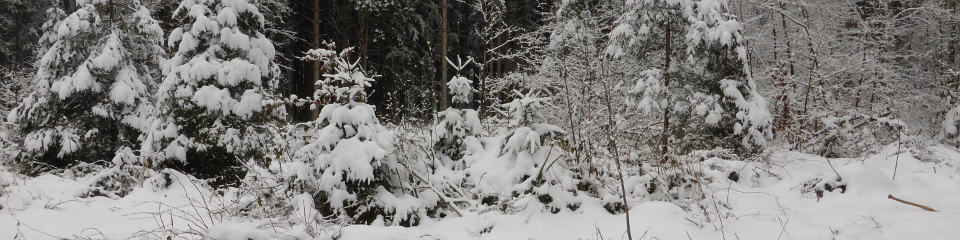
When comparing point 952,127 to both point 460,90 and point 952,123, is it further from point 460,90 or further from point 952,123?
point 460,90

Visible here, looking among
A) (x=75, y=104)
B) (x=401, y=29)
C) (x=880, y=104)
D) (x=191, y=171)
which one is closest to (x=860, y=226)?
(x=191, y=171)

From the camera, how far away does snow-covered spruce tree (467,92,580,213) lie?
5430 millimetres

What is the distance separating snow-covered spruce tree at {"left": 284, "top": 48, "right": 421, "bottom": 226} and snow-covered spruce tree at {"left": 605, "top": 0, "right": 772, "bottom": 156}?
4518 millimetres

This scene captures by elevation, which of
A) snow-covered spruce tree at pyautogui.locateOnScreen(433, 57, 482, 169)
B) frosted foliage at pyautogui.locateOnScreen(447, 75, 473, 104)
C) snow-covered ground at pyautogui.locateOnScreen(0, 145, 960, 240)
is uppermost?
frosted foliage at pyautogui.locateOnScreen(447, 75, 473, 104)

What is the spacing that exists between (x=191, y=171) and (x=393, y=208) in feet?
15.2

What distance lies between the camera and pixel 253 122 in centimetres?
827

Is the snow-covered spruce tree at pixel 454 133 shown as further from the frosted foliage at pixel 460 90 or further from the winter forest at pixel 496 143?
the frosted foliage at pixel 460 90

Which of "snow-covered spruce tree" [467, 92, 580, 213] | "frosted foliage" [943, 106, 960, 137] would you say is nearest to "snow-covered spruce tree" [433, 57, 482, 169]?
"snow-covered spruce tree" [467, 92, 580, 213]

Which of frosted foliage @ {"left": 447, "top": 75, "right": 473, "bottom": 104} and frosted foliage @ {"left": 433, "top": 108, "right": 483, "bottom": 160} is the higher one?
frosted foliage @ {"left": 447, "top": 75, "right": 473, "bottom": 104}

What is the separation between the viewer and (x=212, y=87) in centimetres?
788

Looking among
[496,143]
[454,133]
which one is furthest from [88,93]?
[496,143]

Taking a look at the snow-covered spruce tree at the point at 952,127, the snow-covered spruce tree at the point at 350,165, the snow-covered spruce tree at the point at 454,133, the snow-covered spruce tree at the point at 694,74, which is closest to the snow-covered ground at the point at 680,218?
the snow-covered spruce tree at the point at 350,165

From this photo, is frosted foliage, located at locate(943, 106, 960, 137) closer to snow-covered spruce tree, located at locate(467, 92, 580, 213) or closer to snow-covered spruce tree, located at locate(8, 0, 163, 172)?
snow-covered spruce tree, located at locate(467, 92, 580, 213)

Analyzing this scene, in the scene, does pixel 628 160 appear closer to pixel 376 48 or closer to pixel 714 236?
pixel 714 236
